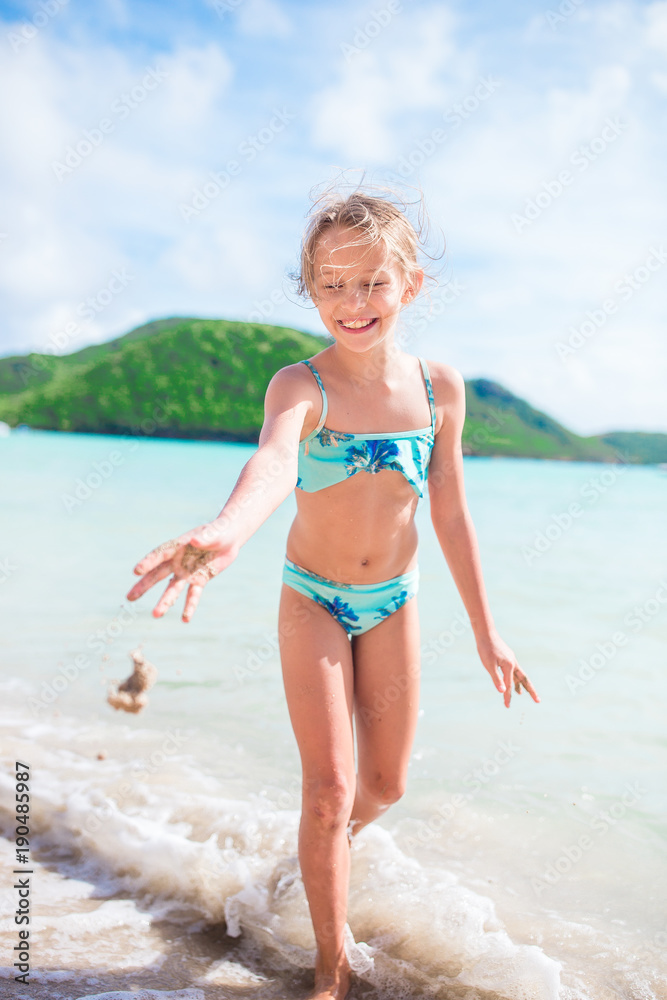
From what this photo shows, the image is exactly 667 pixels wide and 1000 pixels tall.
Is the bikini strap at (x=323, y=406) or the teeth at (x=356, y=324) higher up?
the teeth at (x=356, y=324)

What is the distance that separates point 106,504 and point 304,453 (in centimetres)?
1262

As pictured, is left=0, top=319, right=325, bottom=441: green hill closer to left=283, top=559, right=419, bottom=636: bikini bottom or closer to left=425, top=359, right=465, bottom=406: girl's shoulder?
left=425, top=359, right=465, bottom=406: girl's shoulder

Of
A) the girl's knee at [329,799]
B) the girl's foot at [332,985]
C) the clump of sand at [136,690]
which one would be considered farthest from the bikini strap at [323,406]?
the girl's foot at [332,985]

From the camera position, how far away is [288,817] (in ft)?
11.1

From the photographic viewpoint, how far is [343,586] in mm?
2488

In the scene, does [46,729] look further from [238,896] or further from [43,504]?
[43,504]

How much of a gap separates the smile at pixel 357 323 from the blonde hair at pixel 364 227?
0.19 metres

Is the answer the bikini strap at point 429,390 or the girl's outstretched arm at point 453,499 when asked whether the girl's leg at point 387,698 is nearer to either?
the girl's outstretched arm at point 453,499

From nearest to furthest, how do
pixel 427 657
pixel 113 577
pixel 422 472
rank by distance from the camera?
pixel 422 472 → pixel 427 657 → pixel 113 577

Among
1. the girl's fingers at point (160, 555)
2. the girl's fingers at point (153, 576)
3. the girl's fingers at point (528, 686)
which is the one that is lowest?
the girl's fingers at point (528, 686)

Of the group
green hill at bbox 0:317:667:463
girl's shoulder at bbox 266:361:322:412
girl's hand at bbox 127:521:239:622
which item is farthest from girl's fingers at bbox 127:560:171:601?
green hill at bbox 0:317:667:463

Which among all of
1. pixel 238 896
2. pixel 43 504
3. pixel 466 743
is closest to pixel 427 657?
pixel 466 743

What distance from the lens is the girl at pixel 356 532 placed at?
2205 mm

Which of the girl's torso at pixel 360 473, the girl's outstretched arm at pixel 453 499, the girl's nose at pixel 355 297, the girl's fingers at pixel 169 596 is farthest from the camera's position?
the girl's outstretched arm at pixel 453 499
